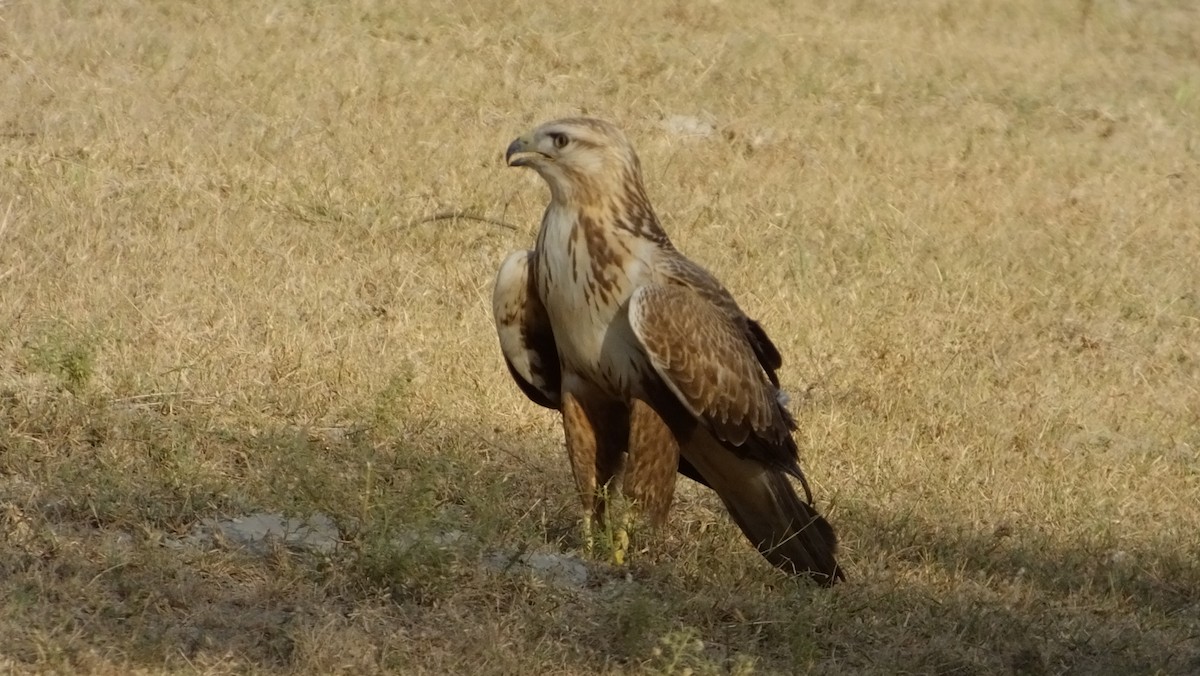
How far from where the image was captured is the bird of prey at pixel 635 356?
243 inches

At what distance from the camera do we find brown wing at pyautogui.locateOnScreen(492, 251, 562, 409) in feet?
21.3

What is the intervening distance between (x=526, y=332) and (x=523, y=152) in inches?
26.7

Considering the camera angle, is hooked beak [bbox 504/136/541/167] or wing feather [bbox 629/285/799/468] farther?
hooked beak [bbox 504/136/541/167]

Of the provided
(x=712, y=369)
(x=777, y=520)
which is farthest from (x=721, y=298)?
(x=777, y=520)

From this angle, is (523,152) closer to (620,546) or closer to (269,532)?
(620,546)

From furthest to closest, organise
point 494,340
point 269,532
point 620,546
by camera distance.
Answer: point 494,340 < point 620,546 < point 269,532

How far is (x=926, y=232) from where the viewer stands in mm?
11414

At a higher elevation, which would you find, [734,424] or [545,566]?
[734,424]

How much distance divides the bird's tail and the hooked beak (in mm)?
1310

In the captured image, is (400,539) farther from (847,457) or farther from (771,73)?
(771,73)

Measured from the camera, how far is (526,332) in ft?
21.6

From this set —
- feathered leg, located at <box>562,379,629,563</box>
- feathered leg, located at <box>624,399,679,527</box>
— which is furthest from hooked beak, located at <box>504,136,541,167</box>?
feathered leg, located at <box>624,399,679,527</box>

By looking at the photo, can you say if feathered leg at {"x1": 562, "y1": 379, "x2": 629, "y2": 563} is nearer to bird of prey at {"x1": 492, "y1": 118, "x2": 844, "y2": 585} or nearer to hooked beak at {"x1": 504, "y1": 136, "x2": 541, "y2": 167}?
bird of prey at {"x1": 492, "y1": 118, "x2": 844, "y2": 585}

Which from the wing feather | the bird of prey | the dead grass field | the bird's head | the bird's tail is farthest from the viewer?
the bird's tail
